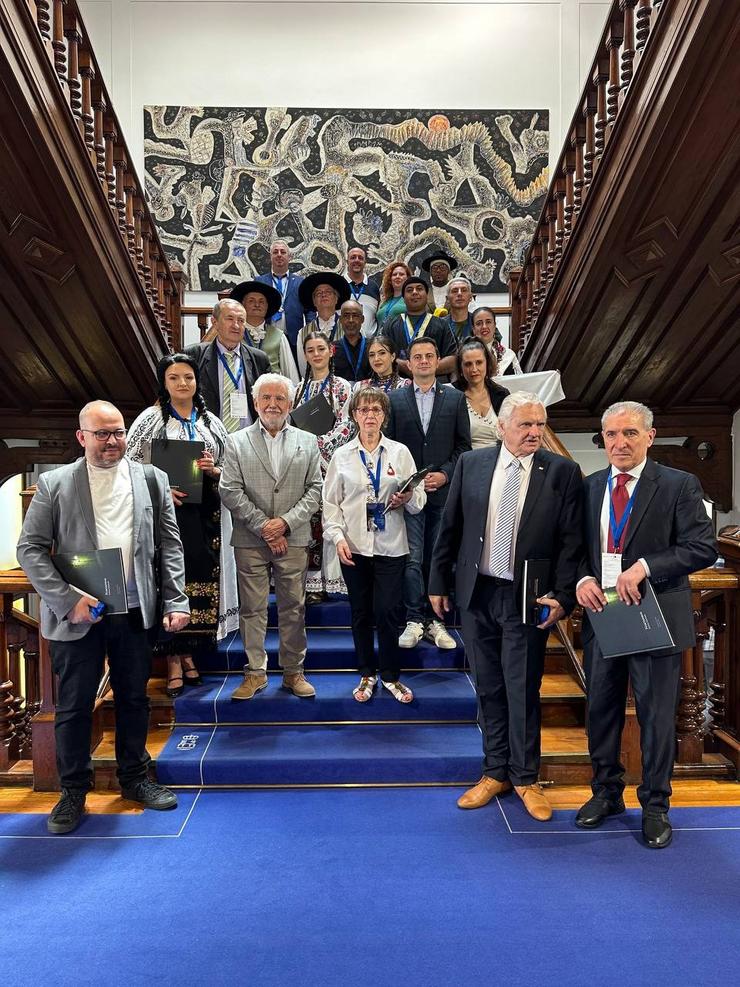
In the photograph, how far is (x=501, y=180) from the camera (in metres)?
8.02

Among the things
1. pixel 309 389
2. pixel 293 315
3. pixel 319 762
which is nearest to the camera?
pixel 319 762

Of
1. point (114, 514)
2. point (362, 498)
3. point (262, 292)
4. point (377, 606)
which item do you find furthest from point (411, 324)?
point (114, 514)

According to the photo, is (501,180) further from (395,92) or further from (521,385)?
(521,385)

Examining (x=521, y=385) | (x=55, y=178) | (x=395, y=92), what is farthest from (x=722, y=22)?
(x=395, y=92)

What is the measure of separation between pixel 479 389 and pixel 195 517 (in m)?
1.71

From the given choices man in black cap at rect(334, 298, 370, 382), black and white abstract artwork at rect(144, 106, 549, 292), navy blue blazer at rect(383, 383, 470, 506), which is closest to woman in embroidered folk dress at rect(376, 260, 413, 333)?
man in black cap at rect(334, 298, 370, 382)

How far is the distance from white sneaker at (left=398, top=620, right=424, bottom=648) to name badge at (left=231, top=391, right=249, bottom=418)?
4.96 ft

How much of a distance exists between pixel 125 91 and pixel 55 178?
4822mm

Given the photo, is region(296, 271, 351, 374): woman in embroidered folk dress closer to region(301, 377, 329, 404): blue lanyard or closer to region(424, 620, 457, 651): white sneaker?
region(301, 377, 329, 404): blue lanyard

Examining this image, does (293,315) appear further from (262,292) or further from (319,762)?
(319,762)

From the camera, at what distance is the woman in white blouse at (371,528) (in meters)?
3.63

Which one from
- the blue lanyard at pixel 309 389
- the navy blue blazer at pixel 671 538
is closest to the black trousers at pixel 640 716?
the navy blue blazer at pixel 671 538

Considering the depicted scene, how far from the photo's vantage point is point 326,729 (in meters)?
3.66

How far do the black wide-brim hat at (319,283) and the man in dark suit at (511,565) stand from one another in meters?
2.67
